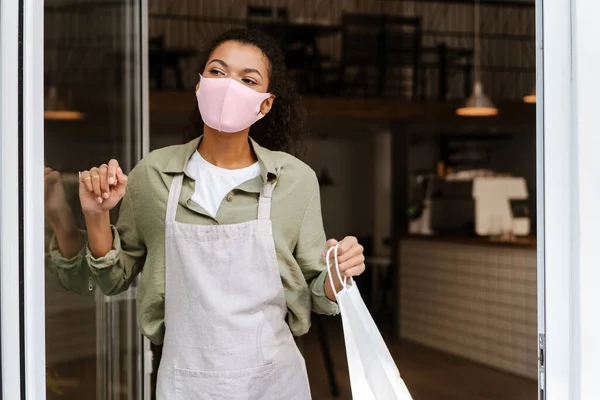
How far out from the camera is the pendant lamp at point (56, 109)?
1340mm

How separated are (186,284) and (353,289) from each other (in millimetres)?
314

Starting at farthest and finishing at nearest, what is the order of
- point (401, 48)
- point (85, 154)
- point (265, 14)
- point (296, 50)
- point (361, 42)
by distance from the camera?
point (265, 14), point (401, 48), point (361, 42), point (296, 50), point (85, 154)

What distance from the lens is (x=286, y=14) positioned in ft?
29.1

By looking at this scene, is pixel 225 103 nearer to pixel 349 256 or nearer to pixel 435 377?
pixel 349 256

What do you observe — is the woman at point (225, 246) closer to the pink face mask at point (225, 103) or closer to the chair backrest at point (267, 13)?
the pink face mask at point (225, 103)

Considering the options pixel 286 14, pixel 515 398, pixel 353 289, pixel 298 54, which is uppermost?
pixel 286 14

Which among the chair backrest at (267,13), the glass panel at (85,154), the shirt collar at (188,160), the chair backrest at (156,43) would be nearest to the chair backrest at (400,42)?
the chair backrest at (267,13)

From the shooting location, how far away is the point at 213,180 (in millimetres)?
1490

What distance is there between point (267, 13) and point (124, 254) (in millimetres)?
7390

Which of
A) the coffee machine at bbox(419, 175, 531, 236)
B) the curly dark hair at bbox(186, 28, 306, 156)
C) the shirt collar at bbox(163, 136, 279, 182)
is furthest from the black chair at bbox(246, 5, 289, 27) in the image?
the shirt collar at bbox(163, 136, 279, 182)

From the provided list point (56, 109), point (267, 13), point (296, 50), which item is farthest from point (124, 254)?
point (267, 13)
